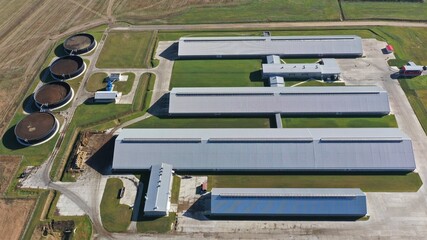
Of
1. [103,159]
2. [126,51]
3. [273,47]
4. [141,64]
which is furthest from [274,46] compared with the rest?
[103,159]

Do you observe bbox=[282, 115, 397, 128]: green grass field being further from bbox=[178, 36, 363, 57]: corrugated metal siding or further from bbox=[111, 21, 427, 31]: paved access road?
bbox=[111, 21, 427, 31]: paved access road

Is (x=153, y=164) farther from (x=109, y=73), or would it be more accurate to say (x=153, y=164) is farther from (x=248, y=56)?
(x=248, y=56)

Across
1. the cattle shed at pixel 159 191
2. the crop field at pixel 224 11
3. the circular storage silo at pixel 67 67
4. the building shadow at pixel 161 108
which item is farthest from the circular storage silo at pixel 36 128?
the crop field at pixel 224 11

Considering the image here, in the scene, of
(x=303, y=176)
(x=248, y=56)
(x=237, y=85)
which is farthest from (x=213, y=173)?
(x=248, y=56)

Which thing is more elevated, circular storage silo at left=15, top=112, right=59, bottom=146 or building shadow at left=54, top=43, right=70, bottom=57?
building shadow at left=54, top=43, right=70, bottom=57

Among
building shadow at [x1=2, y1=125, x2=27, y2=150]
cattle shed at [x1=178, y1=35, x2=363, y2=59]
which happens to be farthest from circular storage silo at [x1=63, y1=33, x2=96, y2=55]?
building shadow at [x1=2, y1=125, x2=27, y2=150]

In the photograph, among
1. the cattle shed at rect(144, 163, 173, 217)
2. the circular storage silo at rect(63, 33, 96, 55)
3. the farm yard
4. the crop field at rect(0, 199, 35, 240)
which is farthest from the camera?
the circular storage silo at rect(63, 33, 96, 55)

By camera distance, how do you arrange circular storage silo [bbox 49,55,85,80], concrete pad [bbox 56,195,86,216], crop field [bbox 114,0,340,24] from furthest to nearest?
crop field [bbox 114,0,340,24] → circular storage silo [bbox 49,55,85,80] → concrete pad [bbox 56,195,86,216]

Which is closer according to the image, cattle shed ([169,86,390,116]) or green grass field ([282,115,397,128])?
green grass field ([282,115,397,128])
